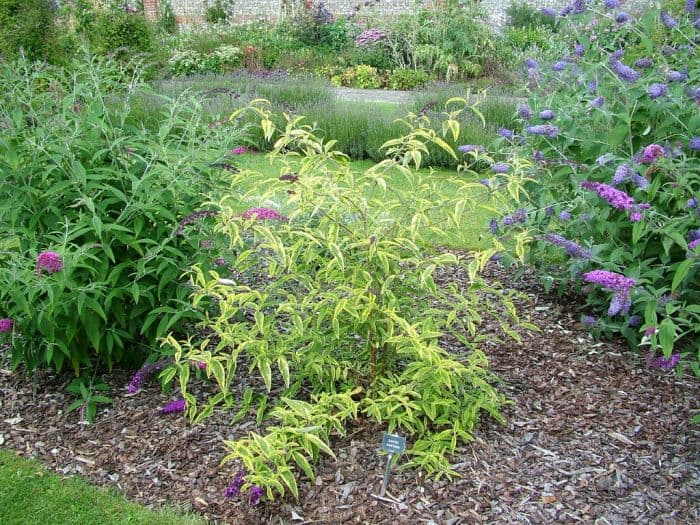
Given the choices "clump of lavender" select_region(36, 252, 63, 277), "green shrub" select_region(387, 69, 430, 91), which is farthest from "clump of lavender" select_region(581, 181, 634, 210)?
"green shrub" select_region(387, 69, 430, 91)

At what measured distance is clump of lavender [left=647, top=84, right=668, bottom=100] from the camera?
321cm

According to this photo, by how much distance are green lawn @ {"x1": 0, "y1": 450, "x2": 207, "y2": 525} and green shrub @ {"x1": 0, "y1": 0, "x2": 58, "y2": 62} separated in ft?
25.8

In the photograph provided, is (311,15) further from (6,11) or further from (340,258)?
(340,258)

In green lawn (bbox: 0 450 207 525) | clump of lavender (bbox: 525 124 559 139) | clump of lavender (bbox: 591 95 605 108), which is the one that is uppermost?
clump of lavender (bbox: 591 95 605 108)

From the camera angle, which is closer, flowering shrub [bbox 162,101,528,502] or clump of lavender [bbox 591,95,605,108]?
flowering shrub [bbox 162,101,528,502]

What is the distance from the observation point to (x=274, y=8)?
2242cm

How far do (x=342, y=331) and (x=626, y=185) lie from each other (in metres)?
1.72

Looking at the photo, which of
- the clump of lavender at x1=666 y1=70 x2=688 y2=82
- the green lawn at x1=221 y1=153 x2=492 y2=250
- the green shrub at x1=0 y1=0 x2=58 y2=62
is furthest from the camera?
the green shrub at x1=0 y1=0 x2=58 y2=62

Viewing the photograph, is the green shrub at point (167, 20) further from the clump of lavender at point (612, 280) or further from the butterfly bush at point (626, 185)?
the clump of lavender at point (612, 280)

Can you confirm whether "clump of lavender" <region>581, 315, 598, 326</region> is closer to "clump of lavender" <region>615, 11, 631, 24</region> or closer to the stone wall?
"clump of lavender" <region>615, 11, 631, 24</region>

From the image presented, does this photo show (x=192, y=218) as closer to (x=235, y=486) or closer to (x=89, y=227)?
(x=89, y=227)

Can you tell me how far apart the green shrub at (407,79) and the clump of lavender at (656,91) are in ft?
32.6

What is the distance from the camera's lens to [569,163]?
3557mm

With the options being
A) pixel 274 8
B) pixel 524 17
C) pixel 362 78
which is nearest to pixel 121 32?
pixel 362 78
